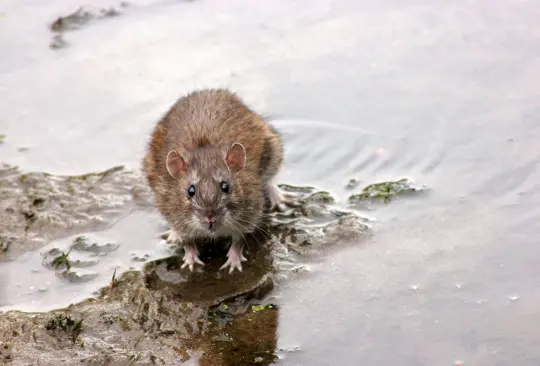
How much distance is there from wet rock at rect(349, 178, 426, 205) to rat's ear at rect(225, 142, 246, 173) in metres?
1.34

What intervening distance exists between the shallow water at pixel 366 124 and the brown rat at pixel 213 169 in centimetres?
57

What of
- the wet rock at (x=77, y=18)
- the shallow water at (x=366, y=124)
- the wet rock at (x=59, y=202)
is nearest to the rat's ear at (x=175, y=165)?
the shallow water at (x=366, y=124)

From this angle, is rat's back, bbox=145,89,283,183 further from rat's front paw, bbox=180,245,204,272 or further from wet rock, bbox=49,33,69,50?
wet rock, bbox=49,33,69,50

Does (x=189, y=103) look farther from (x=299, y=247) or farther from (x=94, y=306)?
(x=94, y=306)

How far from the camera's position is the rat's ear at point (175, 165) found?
666 centimetres

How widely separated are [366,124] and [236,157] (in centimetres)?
233

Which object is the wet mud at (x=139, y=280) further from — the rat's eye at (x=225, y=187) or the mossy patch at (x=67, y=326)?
the rat's eye at (x=225, y=187)

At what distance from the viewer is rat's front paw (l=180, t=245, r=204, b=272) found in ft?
22.9

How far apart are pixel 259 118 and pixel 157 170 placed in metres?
1.12

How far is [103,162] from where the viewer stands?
841cm

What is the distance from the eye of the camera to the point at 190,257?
6992mm

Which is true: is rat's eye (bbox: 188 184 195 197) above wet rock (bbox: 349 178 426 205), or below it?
above

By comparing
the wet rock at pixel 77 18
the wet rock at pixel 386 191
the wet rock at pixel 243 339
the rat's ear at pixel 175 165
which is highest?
the wet rock at pixel 77 18

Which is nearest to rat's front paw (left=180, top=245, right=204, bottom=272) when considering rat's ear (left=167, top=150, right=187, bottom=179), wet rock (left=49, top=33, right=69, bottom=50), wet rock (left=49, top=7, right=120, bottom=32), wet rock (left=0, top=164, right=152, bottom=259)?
rat's ear (left=167, top=150, right=187, bottom=179)
